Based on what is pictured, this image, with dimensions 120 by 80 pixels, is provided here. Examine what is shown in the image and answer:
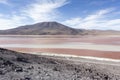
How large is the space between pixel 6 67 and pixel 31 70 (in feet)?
3.41

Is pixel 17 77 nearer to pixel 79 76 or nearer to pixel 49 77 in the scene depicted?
pixel 49 77

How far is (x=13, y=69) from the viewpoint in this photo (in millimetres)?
8234

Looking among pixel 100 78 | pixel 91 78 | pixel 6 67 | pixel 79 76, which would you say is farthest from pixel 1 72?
pixel 100 78

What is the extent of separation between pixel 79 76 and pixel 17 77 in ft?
9.43

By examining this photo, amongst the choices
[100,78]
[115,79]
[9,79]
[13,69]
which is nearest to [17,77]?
[9,79]

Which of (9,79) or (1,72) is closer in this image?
(9,79)

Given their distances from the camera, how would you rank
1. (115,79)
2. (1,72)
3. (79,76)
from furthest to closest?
(115,79) → (79,76) → (1,72)

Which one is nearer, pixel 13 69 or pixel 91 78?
pixel 13 69

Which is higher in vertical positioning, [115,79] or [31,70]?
[31,70]

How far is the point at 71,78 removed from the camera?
8.47m

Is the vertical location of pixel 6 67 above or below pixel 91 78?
above

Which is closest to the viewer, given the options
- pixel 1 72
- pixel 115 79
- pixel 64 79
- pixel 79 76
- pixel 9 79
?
pixel 9 79

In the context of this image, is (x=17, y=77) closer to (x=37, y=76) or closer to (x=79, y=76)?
→ (x=37, y=76)

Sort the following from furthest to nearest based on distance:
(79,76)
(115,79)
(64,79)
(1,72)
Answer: (115,79), (79,76), (64,79), (1,72)
